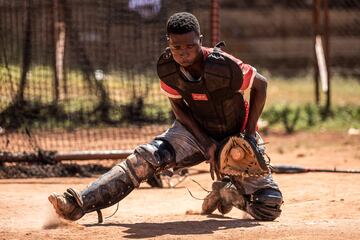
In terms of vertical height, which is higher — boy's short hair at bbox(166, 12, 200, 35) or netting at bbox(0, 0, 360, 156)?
boy's short hair at bbox(166, 12, 200, 35)

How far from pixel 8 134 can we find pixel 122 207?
2900 mm

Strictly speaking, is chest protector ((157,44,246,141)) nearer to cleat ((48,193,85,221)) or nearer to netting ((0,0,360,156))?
cleat ((48,193,85,221))

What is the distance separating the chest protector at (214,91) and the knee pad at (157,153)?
38 cm

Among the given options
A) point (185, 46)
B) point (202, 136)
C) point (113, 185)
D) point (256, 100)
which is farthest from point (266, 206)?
point (185, 46)

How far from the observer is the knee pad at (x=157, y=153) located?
22.9 feet

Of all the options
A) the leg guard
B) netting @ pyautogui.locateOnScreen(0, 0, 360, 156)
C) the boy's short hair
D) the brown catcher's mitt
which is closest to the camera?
the boy's short hair

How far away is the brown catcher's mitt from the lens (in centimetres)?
695

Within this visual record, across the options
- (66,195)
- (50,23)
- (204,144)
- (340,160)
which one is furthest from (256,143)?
(50,23)

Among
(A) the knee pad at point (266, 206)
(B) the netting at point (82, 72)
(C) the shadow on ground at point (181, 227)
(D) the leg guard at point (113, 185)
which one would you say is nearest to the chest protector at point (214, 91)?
(D) the leg guard at point (113, 185)

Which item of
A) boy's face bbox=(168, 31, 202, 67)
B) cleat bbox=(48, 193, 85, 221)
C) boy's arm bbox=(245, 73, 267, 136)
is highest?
boy's face bbox=(168, 31, 202, 67)

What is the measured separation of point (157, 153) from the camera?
7.04m

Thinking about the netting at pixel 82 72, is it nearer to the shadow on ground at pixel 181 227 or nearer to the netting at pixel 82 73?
the netting at pixel 82 73

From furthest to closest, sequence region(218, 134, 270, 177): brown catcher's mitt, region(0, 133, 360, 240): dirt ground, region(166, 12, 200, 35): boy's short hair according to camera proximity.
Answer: region(218, 134, 270, 177): brown catcher's mitt
region(166, 12, 200, 35): boy's short hair
region(0, 133, 360, 240): dirt ground

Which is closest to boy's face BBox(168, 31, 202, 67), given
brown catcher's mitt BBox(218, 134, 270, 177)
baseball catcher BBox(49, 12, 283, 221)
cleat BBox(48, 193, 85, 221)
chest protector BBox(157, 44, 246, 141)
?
baseball catcher BBox(49, 12, 283, 221)
